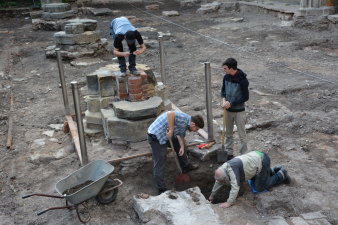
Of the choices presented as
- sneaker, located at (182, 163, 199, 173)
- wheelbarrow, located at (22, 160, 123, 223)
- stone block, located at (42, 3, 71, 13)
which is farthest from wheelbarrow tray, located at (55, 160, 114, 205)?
stone block, located at (42, 3, 71, 13)

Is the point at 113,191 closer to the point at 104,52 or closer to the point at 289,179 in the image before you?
the point at 289,179

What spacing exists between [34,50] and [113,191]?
10620 mm

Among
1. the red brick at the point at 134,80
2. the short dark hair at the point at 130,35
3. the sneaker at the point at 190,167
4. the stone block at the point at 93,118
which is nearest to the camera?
the sneaker at the point at 190,167

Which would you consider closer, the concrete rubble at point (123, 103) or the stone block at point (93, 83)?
the concrete rubble at point (123, 103)

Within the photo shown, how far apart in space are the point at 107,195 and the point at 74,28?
8939 millimetres

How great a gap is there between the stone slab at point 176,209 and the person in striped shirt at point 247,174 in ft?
1.01

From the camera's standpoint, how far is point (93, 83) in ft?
22.8

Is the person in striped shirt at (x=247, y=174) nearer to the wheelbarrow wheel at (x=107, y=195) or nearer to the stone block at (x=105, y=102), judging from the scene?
the wheelbarrow wheel at (x=107, y=195)

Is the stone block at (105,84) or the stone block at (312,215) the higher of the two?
the stone block at (105,84)

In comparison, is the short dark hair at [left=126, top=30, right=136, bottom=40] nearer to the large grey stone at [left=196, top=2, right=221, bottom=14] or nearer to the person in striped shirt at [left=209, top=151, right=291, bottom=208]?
the person in striped shirt at [left=209, top=151, right=291, bottom=208]

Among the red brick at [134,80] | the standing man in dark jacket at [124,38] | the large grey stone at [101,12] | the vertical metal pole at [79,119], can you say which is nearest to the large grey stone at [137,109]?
the red brick at [134,80]

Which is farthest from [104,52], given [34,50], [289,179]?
[289,179]

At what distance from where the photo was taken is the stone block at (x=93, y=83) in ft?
22.7

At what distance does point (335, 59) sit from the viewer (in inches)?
440
